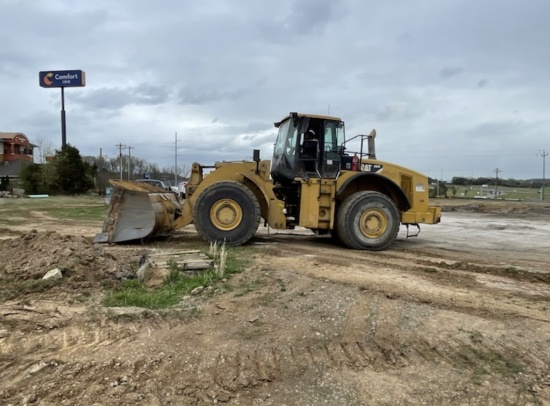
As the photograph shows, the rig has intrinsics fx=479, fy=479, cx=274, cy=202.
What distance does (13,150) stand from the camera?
226 feet

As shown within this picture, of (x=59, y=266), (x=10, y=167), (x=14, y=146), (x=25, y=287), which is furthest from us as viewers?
(x=14, y=146)

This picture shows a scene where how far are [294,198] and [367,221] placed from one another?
1.63 metres

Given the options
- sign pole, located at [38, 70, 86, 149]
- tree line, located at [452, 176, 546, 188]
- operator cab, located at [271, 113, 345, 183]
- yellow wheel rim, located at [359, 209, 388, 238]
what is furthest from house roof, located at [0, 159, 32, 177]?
yellow wheel rim, located at [359, 209, 388, 238]

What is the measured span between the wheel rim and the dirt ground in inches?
92.5

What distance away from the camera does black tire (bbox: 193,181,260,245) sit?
9.59 meters

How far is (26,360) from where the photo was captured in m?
3.79

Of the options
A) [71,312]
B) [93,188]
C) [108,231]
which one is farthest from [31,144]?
[71,312]

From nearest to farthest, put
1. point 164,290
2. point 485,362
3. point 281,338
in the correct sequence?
point 485,362 → point 281,338 → point 164,290

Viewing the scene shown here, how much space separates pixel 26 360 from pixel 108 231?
6289 millimetres

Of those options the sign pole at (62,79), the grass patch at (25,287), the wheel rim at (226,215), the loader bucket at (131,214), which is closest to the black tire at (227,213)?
the wheel rim at (226,215)

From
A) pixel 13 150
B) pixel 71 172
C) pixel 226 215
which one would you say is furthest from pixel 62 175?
pixel 226 215

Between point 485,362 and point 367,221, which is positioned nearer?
point 485,362

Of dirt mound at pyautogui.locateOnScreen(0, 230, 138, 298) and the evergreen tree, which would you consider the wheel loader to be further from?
the evergreen tree

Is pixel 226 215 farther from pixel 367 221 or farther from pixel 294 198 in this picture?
pixel 367 221
